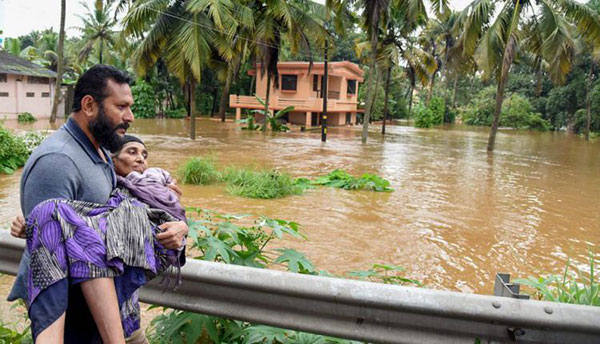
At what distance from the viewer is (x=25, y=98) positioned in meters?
29.7

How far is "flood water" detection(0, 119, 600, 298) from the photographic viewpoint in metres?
6.66

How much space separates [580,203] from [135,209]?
1142cm

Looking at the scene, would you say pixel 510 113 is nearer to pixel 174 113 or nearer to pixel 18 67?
pixel 174 113

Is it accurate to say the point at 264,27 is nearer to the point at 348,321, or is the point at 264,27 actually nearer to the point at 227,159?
the point at 227,159

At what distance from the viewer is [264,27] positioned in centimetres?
2262

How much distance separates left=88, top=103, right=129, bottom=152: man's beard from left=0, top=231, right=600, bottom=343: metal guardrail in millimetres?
806

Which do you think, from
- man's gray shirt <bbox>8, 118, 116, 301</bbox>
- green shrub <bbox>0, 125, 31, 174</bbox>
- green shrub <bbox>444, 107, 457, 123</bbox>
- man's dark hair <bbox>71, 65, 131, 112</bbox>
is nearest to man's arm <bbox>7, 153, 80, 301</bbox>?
man's gray shirt <bbox>8, 118, 116, 301</bbox>

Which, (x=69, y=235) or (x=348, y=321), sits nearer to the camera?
(x=69, y=235)

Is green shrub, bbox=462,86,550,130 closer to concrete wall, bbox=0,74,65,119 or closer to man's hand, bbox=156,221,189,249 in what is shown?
concrete wall, bbox=0,74,65,119

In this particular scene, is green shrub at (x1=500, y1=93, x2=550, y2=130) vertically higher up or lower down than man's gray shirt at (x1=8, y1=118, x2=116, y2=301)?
higher up

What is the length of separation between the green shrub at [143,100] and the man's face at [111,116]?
119ft

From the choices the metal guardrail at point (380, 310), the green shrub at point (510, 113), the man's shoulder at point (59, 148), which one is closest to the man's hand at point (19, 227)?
the man's shoulder at point (59, 148)

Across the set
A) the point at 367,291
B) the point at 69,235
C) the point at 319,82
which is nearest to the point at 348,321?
the point at 367,291

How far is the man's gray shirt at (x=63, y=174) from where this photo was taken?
6.00 ft
